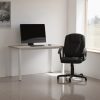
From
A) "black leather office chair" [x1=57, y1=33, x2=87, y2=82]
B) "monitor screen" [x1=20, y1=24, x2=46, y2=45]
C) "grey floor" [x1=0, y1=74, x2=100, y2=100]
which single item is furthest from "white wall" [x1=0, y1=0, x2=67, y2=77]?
"black leather office chair" [x1=57, y1=33, x2=87, y2=82]

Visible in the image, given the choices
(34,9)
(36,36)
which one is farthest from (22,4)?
(36,36)

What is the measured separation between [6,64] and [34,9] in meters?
1.75

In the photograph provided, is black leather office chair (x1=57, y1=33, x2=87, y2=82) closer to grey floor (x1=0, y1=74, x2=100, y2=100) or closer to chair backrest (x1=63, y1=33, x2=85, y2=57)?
chair backrest (x1=63, y1=33, x2=85, y2=57)

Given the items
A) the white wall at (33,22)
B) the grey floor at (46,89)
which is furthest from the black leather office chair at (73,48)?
the white wall at (33,22)

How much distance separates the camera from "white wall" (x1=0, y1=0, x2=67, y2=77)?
691 centimetres

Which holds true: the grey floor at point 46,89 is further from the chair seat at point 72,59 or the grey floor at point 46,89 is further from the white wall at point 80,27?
the chair seat at point 72,59

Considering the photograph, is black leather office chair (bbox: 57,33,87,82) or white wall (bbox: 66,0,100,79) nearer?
black leather office chair (bbox: 57,33,87,82)

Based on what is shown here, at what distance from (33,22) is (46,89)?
2.36 m

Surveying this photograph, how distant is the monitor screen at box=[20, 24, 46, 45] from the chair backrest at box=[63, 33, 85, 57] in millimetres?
717

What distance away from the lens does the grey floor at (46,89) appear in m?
5.04

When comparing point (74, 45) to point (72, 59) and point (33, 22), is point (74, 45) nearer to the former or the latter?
point (72, 59)

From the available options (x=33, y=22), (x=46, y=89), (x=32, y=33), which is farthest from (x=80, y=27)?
(x=46, y=89)

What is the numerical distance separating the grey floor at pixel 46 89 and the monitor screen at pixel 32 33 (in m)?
1.01

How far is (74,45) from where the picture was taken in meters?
6.81
